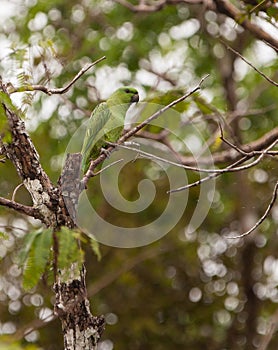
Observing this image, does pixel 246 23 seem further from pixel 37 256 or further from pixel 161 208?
pixel 161 208

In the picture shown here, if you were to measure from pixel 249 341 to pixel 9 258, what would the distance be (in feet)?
7.69

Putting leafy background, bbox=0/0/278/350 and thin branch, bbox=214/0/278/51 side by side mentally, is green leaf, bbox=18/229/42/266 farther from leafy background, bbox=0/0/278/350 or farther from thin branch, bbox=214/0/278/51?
leafy background, bbox=0/0/278/350

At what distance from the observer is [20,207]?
A: 90.1 inches

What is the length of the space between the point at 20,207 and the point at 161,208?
4045 millimetres

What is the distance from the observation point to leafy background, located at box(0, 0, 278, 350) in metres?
5.72

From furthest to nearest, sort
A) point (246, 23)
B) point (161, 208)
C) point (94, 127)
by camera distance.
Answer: point (161, 208) < point (246, 23) < point (94, 127)

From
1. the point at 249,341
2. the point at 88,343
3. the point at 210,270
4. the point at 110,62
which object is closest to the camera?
the point at 88,343

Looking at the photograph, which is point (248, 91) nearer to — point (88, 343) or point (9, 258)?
point (9, 258)

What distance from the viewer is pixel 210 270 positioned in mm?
6645

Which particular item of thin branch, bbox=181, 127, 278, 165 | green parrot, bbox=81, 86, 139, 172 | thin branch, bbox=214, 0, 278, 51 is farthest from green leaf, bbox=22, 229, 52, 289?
thin branch, bbox=214, 0, 278, 51

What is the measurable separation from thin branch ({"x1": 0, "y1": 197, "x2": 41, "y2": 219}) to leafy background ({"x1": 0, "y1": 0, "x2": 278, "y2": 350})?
295cm

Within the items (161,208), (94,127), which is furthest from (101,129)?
(161,208)

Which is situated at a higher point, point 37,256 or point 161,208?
point 37,256

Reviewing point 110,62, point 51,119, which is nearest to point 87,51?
point 110,62
